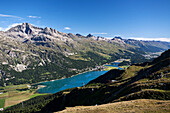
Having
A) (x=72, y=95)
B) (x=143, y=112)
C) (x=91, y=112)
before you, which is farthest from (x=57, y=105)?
(x=143, y=112)

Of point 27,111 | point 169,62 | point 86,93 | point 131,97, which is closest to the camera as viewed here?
point 131,97

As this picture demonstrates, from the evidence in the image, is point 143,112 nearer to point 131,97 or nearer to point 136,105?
point 136,105

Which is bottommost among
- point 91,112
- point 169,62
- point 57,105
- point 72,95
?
point 57,105

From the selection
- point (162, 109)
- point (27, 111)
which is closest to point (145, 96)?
point (162, 109)

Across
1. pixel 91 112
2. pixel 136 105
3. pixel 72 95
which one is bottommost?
pixel 72 95

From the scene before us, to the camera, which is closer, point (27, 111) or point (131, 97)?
point (131, 97)

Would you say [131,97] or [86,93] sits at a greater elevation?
[131,97]

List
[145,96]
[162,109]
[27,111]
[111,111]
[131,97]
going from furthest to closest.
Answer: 1. [27,111]
2. [131,97]
3. [145,96]
4. [111,111]
5. [162,109]

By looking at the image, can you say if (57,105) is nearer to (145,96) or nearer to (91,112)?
(91,112)

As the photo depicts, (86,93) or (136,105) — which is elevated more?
(136,105)
